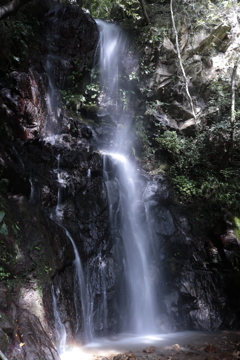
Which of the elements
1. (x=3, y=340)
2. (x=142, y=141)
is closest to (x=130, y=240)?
(x=142, y=141)

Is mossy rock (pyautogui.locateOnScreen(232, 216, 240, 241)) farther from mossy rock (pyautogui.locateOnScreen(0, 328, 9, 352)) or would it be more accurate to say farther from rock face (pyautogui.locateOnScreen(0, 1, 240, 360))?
mossy rock (pyautogui.locateOnScreen(0, 328, 9, 352))

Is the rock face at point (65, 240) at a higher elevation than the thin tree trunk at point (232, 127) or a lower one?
lower

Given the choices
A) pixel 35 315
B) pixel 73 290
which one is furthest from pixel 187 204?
pixel 35 315

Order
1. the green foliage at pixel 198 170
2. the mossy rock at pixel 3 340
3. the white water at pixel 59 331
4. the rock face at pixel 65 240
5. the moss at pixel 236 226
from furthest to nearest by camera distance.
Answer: the green foliage at pixel 198 170, the moss at pixel 236 226, the white water at pixel 59 331, the rock face at pixel 65 240, the mossy rock at pixel 3 340

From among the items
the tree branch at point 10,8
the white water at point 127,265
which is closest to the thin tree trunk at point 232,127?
the white water at point 127,265

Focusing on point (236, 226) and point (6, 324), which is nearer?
point (6, 324)

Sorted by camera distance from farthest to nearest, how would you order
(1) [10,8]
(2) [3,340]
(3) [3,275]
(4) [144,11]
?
(4) [144,11], (3) [3,275], (2) [3,340], (1) [10,8]

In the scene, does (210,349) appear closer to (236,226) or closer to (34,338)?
(34,338)

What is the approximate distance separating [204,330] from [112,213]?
3.97 m

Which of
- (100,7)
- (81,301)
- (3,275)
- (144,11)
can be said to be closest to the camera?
(3,275)

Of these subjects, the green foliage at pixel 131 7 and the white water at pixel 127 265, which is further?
the green foliage at pixel 131 7

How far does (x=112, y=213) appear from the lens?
26.2 feet

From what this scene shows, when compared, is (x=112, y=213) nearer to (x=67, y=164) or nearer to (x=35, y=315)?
(x=67, y=164)

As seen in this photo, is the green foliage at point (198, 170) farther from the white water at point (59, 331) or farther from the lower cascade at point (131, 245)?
the white water at point (59, 331)
